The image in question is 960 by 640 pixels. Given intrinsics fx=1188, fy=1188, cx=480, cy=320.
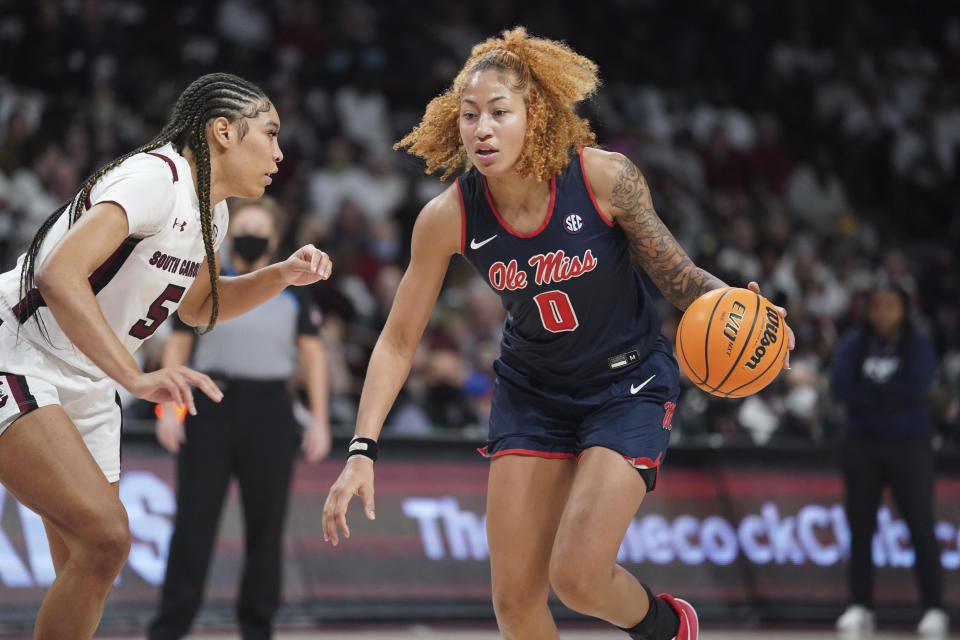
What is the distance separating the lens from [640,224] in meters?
4.22

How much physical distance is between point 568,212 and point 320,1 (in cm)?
1011

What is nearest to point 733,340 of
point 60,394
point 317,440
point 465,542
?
point 60,394

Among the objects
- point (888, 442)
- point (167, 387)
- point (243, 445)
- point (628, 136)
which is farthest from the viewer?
point (628, 136)

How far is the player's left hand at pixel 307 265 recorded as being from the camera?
13.6 ft

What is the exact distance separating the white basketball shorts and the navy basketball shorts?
1.37 metres

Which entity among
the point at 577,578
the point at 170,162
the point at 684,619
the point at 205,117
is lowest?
the point at 684,619

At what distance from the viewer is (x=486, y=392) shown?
8930 millimetres

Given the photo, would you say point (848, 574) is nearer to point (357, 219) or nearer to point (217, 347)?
point (217, 347)

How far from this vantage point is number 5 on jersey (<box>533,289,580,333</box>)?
423 cm

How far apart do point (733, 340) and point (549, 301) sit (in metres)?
0.66

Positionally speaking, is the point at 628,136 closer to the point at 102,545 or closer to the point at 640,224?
the point at 640,224

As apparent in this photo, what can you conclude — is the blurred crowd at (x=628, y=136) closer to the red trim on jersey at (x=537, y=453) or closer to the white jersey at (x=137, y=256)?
the red trim on jersey at (x=537, y=453)

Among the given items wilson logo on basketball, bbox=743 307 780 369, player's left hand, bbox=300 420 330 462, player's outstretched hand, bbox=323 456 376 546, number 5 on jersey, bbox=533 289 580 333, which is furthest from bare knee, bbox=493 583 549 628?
player's left hand, bbox=300 420 330 462

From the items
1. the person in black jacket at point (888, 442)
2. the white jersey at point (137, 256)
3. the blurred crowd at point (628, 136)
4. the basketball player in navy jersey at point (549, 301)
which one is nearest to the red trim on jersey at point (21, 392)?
the white jersey at point (137, 256)
